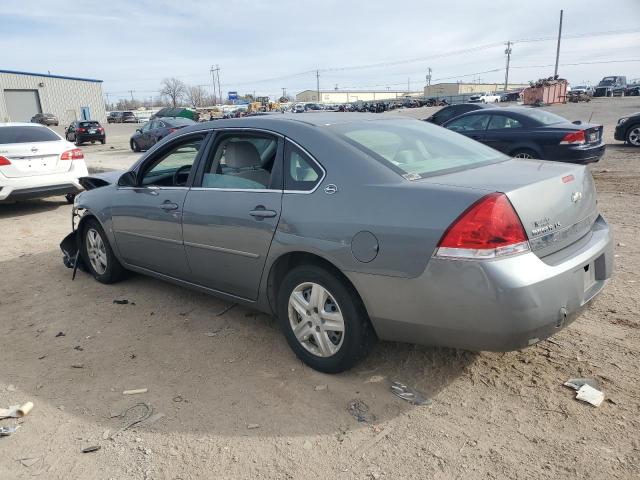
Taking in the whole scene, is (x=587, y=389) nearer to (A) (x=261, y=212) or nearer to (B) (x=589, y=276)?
(B) (x=589, y=276)

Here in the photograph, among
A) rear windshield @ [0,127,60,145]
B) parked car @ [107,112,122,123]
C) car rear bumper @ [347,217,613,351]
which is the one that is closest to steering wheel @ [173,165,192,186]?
car rear bumper @ [347,217,613,351]

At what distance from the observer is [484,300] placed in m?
2.54

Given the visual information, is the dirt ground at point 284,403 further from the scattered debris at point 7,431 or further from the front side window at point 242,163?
the front side window at point 242,163

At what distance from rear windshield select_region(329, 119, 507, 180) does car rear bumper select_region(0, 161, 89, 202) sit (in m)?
7.13

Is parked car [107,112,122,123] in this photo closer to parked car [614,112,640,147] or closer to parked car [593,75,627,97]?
parked car [593,75,627,97]

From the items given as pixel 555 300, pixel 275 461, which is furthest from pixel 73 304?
pixel 555 300

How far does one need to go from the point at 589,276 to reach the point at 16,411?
3.45m

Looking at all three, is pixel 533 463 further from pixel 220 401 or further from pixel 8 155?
pixel 8 155

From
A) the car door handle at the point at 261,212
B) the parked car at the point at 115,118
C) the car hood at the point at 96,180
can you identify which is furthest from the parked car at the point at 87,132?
the parked car at the point at 115,118

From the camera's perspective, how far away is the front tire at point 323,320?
3035 mm

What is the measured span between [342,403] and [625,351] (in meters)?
1.91

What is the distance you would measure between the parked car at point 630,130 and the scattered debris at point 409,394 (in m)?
14.4

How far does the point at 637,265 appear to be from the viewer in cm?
492

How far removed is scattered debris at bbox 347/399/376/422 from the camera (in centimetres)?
288
